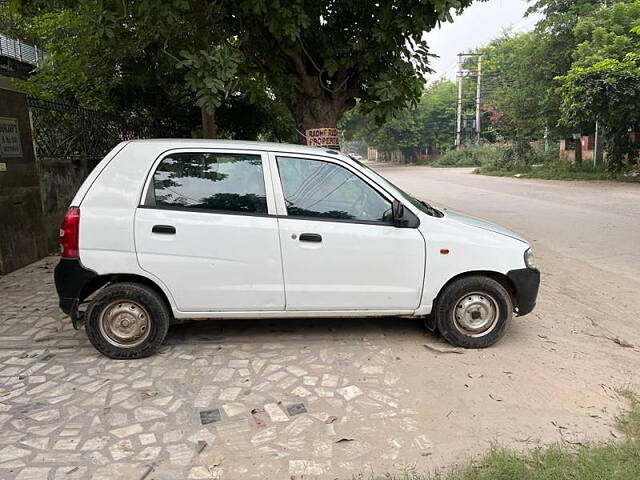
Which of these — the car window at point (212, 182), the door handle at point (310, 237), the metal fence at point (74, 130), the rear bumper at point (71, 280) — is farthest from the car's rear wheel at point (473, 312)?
the metal fence at point (74, 130)

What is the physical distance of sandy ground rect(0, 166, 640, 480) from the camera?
9.37 feet

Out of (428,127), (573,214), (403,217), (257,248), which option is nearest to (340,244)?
(403,217)

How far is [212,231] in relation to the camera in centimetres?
395

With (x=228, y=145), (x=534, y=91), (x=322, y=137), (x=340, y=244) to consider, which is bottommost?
(x=340, y=244)

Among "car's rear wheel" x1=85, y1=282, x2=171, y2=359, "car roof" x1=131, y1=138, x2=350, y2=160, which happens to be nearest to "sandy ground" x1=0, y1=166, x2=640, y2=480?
"car's rear wheel" x1=85, y1=282, x2=171, y2=359

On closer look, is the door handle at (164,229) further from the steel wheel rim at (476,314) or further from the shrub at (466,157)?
the shrub at (466,157)

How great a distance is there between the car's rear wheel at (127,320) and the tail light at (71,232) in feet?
1.30

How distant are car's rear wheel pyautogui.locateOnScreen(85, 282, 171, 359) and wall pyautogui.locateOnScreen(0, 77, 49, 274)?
3.68 meters

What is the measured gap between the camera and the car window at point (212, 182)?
13.2 feet

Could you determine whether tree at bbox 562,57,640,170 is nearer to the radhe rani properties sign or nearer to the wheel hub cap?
the radhe rani properties sign

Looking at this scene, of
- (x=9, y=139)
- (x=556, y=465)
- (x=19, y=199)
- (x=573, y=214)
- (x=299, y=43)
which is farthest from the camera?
(x=573, y=214)

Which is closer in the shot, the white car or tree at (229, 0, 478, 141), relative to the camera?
the white car

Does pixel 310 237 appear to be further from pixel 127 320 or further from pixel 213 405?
pixel 127 320

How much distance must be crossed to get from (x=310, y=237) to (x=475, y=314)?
160 cm
